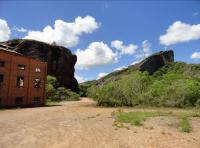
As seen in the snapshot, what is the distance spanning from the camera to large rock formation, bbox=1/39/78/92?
3674 inches

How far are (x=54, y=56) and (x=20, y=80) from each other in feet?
179

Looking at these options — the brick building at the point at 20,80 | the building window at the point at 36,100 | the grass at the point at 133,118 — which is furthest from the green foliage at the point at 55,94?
the grass at the point at 133,118

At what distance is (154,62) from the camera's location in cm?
14325

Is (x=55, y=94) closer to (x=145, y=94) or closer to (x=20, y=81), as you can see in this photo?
(x=20, y=81)

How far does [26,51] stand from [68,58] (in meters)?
17.1

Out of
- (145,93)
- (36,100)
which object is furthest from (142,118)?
(36,100)

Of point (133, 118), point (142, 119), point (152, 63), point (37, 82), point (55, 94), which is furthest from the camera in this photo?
point (152, 63)

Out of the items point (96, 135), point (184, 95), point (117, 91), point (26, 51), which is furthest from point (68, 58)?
point (96, 135)

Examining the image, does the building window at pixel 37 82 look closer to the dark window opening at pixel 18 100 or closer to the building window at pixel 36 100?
the building window at pixel 36 100

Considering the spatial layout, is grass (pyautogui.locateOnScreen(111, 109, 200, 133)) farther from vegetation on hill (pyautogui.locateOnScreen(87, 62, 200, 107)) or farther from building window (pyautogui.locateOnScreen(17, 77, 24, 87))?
building window (pyautogui.locateOnScreen(17, 77, 24, 87))

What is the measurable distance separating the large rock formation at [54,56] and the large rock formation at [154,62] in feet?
149

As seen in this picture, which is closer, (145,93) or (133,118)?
(133,118)

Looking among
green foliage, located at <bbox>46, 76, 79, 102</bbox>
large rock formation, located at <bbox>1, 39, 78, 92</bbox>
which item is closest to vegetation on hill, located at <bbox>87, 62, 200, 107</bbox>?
green foliage, located at <bbox>46, 76, 79, 102</bbox>

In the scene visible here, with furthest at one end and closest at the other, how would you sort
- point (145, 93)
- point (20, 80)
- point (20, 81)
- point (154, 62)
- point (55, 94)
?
point (154, 62) → point (55, 94) → point (145, 93) → point (20, 80) → point (20, 81)
